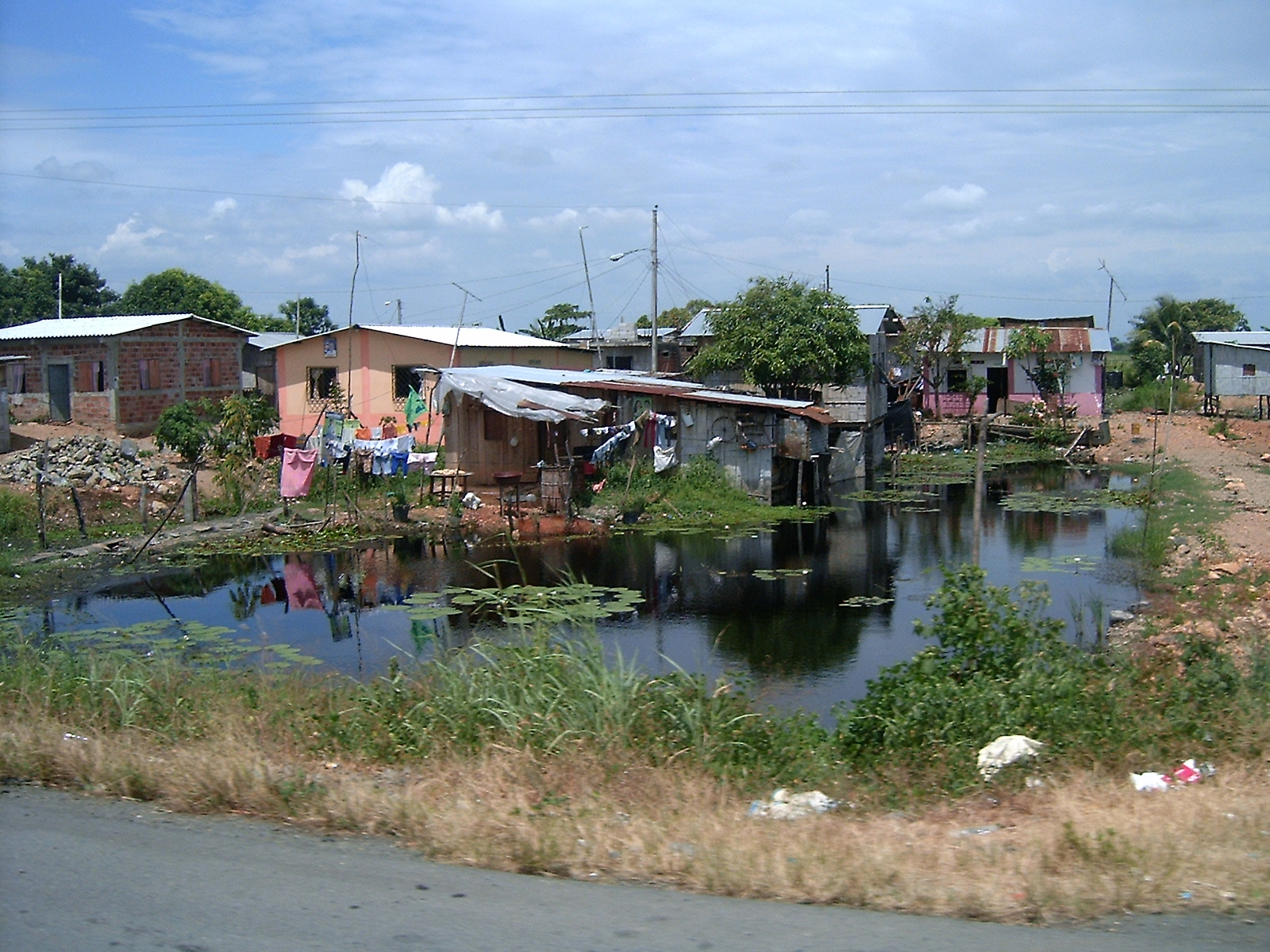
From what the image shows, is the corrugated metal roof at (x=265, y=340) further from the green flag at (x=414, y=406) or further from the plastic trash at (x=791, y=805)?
the plastic trash at (x=791, y=805)

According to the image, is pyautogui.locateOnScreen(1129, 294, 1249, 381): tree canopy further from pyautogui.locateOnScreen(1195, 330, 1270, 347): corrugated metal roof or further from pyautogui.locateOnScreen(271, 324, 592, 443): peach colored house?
pyautogui.locateOnScreen(271, 324, 592, 443): peach colored house

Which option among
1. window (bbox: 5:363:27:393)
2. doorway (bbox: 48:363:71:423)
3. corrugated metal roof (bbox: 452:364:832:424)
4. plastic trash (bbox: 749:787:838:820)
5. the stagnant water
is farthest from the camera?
window (bbox: 5:363:27:393)

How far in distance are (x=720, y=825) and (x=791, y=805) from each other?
3.05 feet

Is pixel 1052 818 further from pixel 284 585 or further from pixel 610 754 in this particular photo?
pixel 284 585

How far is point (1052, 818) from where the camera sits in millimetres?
6023

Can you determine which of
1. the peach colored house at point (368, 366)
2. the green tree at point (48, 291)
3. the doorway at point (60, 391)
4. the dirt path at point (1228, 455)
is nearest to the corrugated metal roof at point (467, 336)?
the peach colored house at point (368, 366)

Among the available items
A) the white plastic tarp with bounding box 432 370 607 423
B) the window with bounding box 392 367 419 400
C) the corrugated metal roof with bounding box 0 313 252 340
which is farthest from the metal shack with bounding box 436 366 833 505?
the corrugated metal roof with bounding box 0 313 252 340

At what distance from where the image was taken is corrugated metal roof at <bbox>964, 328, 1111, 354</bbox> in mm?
42250

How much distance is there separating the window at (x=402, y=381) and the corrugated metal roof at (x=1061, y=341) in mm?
22799

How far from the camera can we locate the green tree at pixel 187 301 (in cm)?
4962

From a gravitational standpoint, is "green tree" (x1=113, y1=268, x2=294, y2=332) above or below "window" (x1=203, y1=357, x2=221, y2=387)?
above

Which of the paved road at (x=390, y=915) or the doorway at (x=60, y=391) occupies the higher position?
the doorway at (x=60, y=391)

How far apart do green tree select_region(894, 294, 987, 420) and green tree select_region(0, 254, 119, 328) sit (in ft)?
121

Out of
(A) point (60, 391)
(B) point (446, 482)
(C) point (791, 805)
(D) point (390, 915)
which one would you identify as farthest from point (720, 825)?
(A) point (60, 391)
